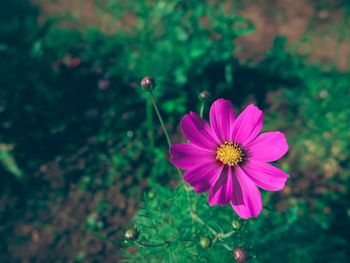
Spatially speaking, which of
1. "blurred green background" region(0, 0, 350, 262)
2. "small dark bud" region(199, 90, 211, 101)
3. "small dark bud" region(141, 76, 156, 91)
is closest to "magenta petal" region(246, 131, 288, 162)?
"small dark bud" region(199, 90, 211, 101)

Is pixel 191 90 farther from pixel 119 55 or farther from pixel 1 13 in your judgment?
pixel 1 13

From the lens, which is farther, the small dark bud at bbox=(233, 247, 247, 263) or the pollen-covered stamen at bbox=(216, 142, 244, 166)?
the pollen-covered stamen at bbox=(216, 142, 244, 166)

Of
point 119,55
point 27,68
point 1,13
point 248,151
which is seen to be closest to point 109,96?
point 119,55

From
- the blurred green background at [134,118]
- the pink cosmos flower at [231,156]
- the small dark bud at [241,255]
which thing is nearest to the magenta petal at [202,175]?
the pink cosmos flower at [231,156]

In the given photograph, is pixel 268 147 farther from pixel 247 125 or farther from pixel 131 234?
pixel 131 234

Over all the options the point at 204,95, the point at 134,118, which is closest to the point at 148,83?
the point at 204,95

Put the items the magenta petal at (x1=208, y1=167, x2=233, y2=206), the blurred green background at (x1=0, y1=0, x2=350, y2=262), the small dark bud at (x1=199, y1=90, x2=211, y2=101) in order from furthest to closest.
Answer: the blurred green background at (x1=0, y1=0, x2=350, y2=262) < the small dark bud at (x1=199, y1=90, x2=211, y2=101) < the magenta petal at (x1=208, y1=167, x2=233, y2=206)

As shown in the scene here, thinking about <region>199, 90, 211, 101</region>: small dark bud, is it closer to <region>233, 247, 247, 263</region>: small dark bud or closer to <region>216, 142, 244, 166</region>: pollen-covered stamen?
<region>216, 142, 244, 166</region>: pollen-covered stamen

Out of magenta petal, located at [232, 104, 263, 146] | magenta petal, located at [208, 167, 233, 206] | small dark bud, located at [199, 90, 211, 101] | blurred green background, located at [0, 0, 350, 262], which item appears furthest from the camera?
blurred green background, located at [0, 0, 350, 262]
